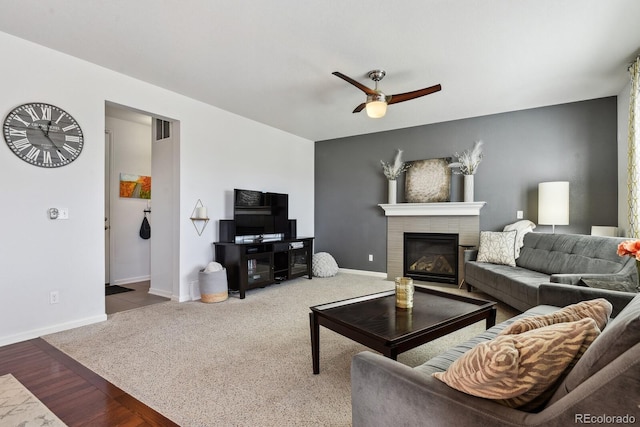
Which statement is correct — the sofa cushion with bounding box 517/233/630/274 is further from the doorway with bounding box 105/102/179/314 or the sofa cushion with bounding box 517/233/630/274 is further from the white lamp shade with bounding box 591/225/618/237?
the doorway with bounding box 105/102/179/314

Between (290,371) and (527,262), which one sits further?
(527,262)

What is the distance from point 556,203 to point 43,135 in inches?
216

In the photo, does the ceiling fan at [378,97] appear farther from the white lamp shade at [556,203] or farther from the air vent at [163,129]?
the air vent at [163,129]

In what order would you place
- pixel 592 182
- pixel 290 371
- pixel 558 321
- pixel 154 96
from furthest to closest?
pixel 592 182 < pixel 154 96 < pixel 290 371 < pixel 558 321

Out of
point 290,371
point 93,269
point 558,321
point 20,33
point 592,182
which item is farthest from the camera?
point 592,182

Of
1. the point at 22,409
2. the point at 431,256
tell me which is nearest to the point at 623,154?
the point at 431,256

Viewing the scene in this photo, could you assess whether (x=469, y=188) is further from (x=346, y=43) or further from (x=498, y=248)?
(x=346, y=43)

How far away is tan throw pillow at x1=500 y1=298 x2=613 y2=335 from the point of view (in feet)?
3.49

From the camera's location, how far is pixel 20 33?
107 inches

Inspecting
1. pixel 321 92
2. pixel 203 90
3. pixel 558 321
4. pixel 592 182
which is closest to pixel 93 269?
pixel 203 90

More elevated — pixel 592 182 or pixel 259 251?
pixel 592 182

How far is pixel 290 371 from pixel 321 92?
306 cm

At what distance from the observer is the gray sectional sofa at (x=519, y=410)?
0.67 m

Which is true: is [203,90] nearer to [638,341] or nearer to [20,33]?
[20,33]
